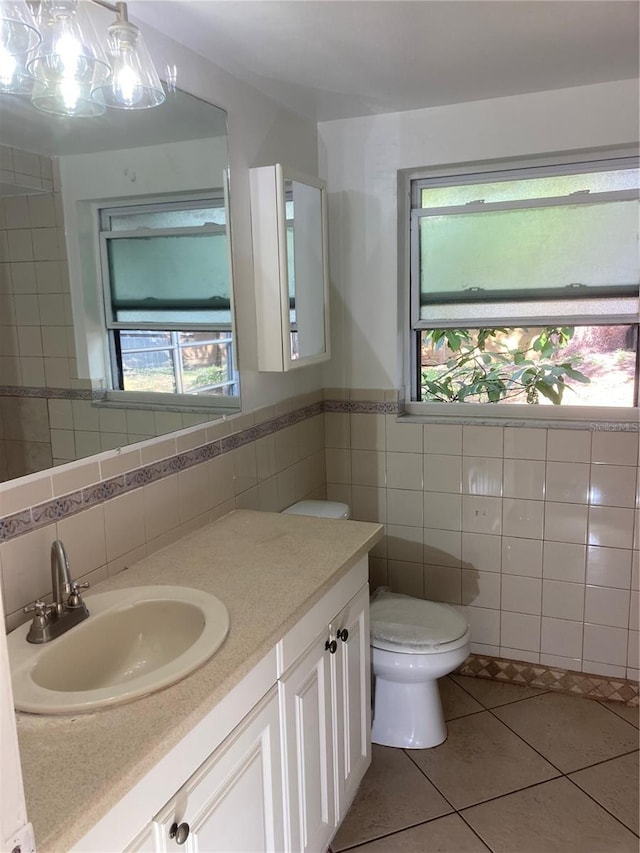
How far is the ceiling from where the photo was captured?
5.74 ft

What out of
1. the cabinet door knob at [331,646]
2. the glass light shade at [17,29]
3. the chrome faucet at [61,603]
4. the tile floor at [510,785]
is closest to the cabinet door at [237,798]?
the cabinet door knob at [331,646]

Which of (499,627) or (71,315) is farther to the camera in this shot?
(499,627)

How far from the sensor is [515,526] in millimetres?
2754

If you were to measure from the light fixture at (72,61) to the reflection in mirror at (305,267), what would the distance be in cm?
71

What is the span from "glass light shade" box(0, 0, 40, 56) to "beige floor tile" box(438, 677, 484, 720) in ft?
8.29

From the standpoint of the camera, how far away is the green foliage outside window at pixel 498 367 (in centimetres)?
276

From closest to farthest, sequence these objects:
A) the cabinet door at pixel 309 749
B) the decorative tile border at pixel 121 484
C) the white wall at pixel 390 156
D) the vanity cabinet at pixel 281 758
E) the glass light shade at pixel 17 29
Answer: the vanity cabinet at pixel 281 758 → the glass light shade at pixel 17 29 → the decorative tile border at pixel 121 484 → the cabinet door at pixel 309 749 → the white wall at pixel 390 156

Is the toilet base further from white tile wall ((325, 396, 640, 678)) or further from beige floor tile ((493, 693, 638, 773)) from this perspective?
white tile wall ((325, 396, 640, 678))

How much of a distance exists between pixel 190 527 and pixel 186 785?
963 millimetres

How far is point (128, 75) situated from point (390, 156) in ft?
4.40

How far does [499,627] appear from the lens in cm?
285

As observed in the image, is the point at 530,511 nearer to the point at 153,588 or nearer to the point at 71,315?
the point at 153,588

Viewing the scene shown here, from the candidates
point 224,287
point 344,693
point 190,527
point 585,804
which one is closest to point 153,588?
point 190,527

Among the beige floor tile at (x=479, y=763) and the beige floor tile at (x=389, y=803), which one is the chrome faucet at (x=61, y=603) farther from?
the beige floor tile at (x=479, y=763)
